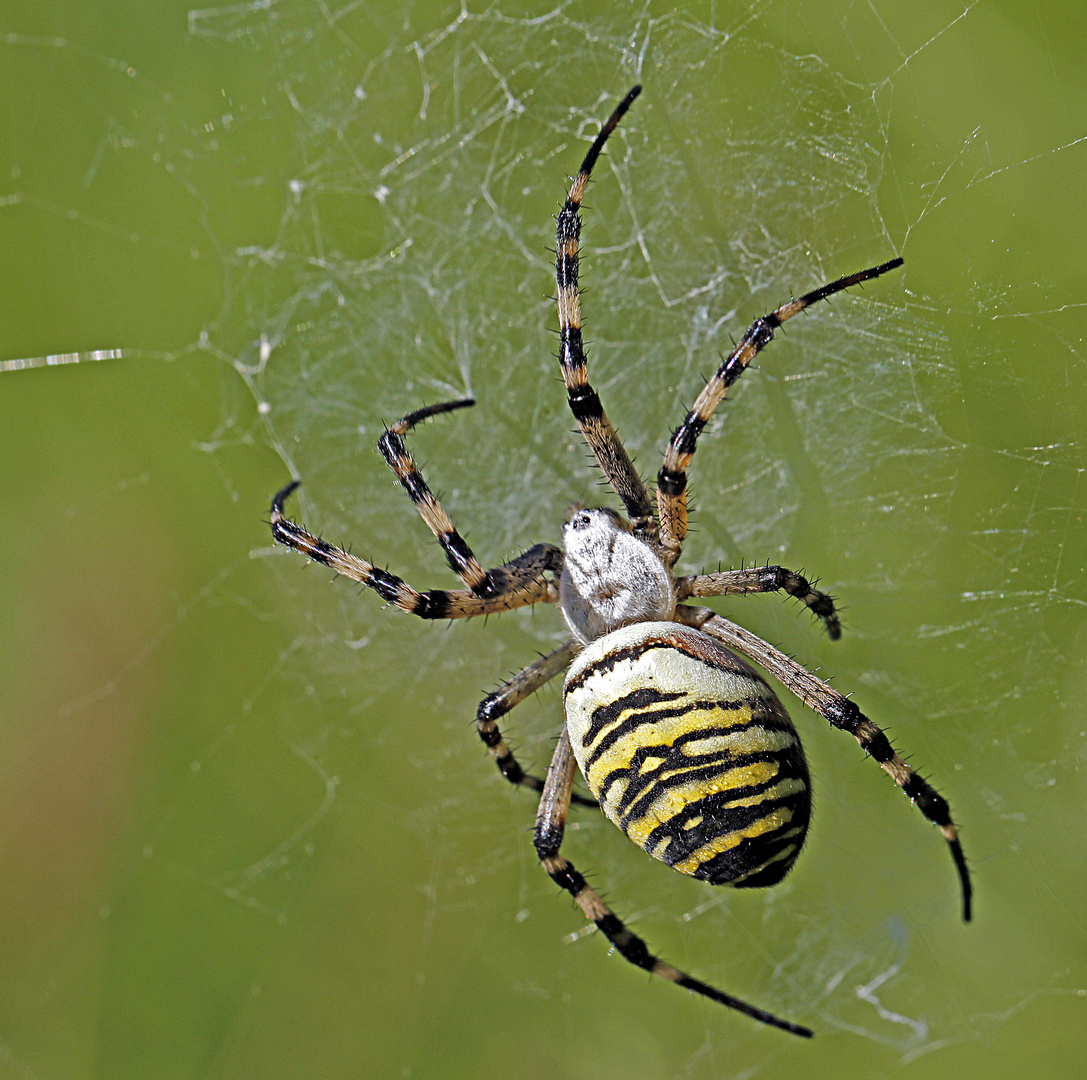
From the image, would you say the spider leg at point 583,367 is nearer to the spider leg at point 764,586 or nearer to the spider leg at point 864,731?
the spider leg at point 764,586

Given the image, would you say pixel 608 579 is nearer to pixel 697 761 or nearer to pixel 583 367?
pixel 583 367

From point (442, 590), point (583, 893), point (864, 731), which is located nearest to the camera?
point (864, 731)

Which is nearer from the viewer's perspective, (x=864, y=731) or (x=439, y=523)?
(x=864, y=731)

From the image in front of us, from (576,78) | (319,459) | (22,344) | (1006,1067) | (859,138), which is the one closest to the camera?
(859,138)

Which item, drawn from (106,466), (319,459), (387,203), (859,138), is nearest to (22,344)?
(106,466)

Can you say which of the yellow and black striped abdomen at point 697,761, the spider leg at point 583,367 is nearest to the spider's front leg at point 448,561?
the spider leg at point 583,367

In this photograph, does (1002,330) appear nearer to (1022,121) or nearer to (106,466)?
(1022,121)

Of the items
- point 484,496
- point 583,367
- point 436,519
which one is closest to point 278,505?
point 436,519

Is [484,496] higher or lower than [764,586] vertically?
higher
